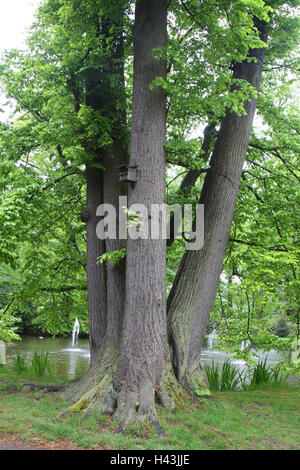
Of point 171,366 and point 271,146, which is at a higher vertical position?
point 271,146

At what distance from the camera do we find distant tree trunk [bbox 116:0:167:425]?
15.7 feet

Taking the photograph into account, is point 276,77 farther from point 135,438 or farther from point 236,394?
point 135,438

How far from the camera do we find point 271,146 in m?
7.39

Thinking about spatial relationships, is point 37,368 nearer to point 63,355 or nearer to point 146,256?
point 146,256

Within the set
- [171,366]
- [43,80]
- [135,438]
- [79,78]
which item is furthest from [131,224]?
[43,80]

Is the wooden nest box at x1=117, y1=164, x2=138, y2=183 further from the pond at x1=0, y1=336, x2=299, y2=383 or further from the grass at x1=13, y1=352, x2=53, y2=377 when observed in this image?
the pond at x1=0, y1=336, x2=299, y2=383

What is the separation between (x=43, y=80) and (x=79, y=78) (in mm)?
700

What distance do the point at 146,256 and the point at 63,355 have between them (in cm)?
1151

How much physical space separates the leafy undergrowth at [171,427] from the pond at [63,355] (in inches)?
206

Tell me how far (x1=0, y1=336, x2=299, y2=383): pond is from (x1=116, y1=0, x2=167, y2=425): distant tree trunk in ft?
20.2

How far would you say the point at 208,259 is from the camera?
5949 millimetres

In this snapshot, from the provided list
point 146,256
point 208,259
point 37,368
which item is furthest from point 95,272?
point 37,368

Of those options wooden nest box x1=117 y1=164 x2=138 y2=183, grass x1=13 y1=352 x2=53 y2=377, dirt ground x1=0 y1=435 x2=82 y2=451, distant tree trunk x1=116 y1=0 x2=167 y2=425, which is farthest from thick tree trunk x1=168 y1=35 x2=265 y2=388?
grass x1=13 y1=352 x2=53 y2=377

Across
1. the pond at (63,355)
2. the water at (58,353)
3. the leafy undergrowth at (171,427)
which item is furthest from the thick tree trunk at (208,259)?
the water at (58,353)
